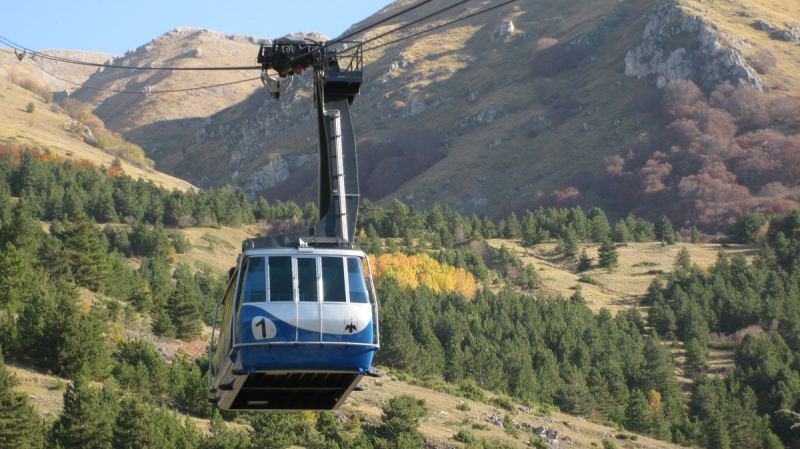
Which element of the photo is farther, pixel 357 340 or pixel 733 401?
pixel 733 401

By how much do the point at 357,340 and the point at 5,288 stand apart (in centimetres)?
5209

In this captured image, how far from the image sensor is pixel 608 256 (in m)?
141

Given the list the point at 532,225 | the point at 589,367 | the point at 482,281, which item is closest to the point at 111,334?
the point at 589,367

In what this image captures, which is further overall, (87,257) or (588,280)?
(588,280)

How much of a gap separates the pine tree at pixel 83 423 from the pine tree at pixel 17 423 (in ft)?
3.92

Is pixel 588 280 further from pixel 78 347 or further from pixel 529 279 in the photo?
pixel 78 347

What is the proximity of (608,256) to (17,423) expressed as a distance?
10465cm

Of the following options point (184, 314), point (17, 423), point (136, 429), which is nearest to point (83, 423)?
point (136, 429)

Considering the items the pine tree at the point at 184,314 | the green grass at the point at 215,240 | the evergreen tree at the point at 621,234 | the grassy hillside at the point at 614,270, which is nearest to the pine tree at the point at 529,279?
the grassy hillside at the point at 614,270

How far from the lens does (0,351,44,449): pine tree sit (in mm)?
44781

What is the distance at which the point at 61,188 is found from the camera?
142625mm

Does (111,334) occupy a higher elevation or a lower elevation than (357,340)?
lower

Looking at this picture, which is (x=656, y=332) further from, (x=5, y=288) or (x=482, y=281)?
(x=5, y=288)

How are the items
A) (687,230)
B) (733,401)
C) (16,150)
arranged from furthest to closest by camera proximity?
(687,230) → (16,150) → (733,401)
